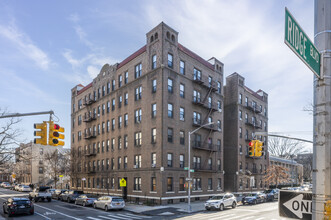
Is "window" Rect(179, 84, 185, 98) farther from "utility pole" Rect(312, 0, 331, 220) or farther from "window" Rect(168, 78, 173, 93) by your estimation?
"utility pole" Rect(312, 0, 331, 220)

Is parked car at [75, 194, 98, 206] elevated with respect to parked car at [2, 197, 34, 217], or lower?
lower

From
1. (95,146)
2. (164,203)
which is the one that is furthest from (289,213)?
(95,146)

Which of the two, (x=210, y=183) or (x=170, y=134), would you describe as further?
(x=210, y=183)

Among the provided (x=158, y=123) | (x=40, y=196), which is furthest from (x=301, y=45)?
(x=40, y=196)

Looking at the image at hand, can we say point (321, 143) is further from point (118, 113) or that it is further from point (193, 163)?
point (118, 113)

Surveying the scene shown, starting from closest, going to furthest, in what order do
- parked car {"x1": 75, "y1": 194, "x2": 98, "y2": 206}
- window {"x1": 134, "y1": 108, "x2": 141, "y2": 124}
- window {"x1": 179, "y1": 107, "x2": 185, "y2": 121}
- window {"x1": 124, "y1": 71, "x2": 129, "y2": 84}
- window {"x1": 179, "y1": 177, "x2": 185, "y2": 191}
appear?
1. parked car {"x1": 75, "y1": 194, "x2": 98, "y2": 206}
2. window {"x1": 179, "y1": 177, "x2": 185, "y2": 191}
3. window {"x1": 179, "y1": 107, "x2": 185, "y2": 121}
4. window {"x1": 134, "y1": 108, "x2": 141, "y2": 124}
5. window {"x1": 124, "y1": 71, "x2": 129, "y2": 84}

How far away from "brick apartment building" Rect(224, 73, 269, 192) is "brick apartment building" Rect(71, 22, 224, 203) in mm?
6080

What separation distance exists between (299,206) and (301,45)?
87.7 inches

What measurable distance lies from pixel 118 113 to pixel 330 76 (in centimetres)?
4250

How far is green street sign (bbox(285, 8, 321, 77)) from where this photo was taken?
151 inches

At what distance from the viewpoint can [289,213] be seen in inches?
159

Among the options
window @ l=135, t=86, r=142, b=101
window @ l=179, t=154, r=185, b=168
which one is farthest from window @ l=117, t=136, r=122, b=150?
window @ l=179, t=154, r=185, b=168

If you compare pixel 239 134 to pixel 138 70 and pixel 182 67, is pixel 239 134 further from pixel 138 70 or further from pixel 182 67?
pixel 138 70

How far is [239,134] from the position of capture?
51.7 meters
